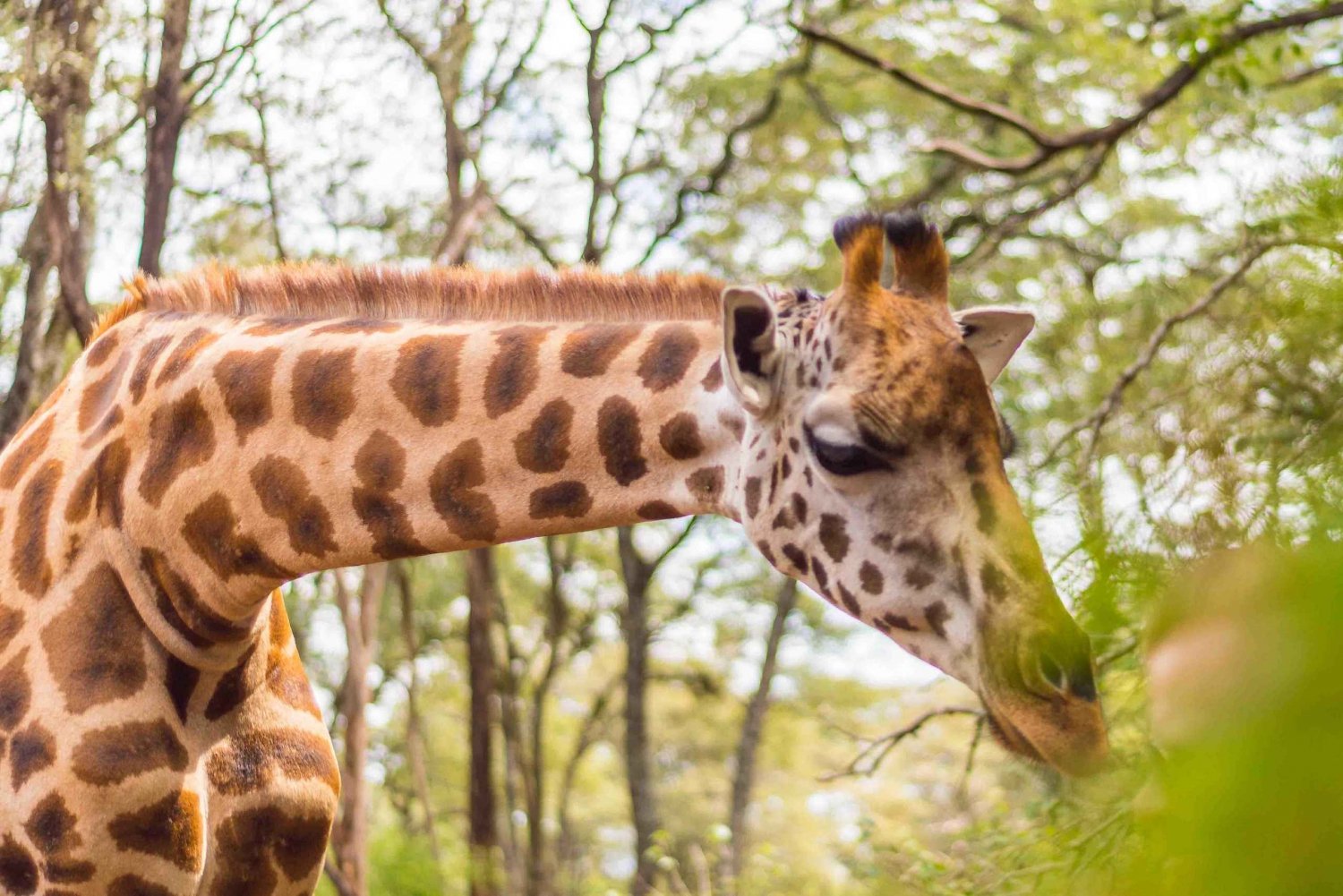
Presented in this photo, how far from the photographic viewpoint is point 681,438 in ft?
10.2

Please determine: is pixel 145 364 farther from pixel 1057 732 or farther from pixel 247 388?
pixel 1057 732

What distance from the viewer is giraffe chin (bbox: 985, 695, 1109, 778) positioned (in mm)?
2291

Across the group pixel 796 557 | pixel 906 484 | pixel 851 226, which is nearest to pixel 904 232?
pixel 851 226

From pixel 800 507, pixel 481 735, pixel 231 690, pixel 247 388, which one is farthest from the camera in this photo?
pixel 481 735

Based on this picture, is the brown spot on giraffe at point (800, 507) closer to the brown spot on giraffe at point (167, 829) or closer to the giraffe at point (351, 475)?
the giraffe at point (351, 475)

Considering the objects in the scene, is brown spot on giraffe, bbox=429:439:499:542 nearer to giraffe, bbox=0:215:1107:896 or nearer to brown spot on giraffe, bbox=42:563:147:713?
giraffe, bbox=0:215:1107:896

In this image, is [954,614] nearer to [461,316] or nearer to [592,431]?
[592,431]

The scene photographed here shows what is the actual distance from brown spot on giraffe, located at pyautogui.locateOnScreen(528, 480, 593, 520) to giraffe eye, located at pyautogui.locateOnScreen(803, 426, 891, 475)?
2.11 feet

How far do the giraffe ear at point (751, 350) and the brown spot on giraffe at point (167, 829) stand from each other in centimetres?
172

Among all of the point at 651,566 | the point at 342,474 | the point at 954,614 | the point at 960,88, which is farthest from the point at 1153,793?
the point at 651,566

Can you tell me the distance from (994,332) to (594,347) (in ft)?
3.16

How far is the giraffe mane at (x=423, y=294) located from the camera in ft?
11.1

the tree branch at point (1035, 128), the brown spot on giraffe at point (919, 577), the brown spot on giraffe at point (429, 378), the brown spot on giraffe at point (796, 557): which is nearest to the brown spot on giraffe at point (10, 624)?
the brown spot on giraffe at point (429, 378)

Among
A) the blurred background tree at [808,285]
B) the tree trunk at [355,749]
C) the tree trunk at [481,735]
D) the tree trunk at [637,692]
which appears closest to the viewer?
the blurred background tree at [808,285]
